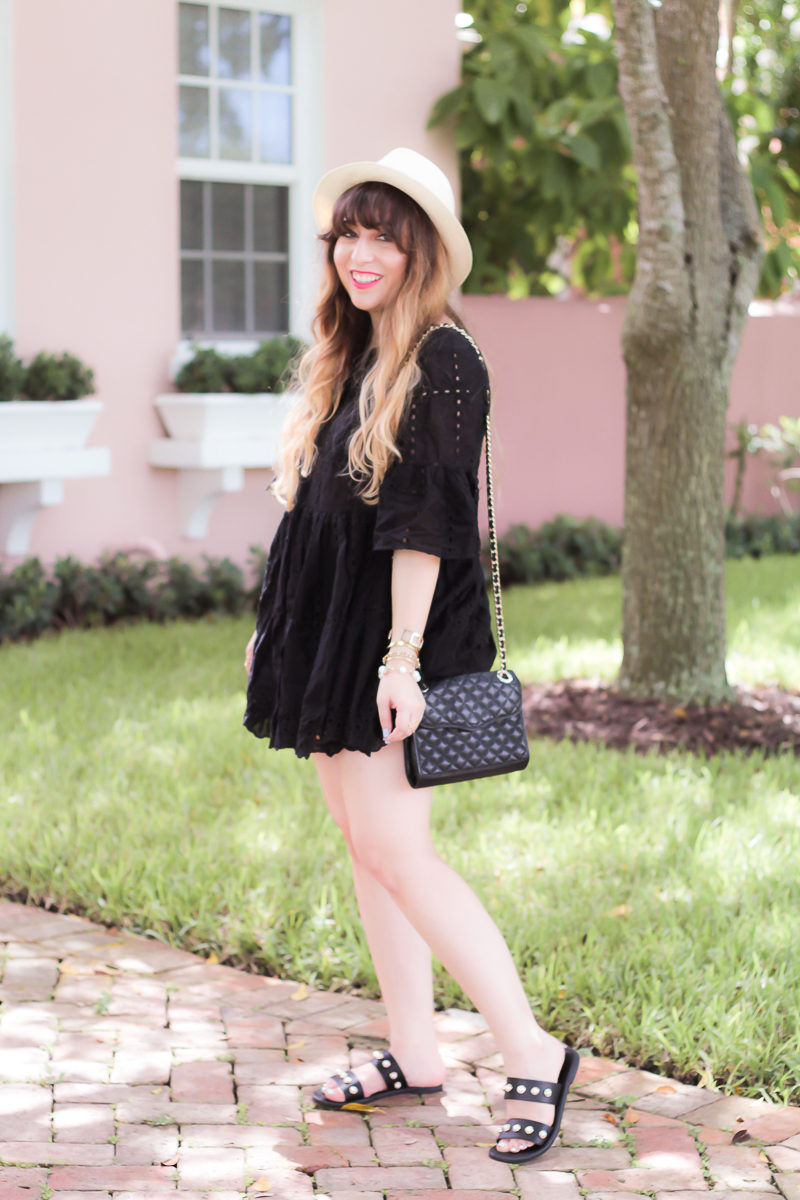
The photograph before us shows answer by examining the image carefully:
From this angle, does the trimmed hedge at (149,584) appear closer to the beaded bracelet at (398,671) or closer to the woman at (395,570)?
the woman at (395,570)

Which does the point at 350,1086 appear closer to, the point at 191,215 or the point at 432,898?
the point at 432,898

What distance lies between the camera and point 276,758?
5.38 m

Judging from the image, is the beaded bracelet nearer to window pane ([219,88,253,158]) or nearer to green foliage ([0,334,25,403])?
green foliage ([0,334,25,403])

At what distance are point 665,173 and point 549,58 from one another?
13.8 feet

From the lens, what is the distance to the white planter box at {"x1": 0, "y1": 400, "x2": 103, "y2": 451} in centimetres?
758

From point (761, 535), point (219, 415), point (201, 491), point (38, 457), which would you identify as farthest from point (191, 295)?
point (761, 535)

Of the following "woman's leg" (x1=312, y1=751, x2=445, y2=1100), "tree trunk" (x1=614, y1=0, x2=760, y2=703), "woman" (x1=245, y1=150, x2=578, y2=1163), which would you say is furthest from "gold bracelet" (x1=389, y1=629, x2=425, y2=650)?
"tree trunk" (x1=614, y1=0, x2=760, y2=703)

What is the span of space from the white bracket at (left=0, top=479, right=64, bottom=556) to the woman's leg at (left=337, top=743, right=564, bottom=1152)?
5.26m

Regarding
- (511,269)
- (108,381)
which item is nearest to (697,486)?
(108,381)

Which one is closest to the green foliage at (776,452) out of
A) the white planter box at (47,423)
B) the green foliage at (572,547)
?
the green foliage at (572,547)

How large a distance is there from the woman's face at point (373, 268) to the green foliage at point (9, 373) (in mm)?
5015

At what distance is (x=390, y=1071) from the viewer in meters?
3.18

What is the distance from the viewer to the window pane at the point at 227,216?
886 centimetres

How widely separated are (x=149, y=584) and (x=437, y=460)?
233 inches
